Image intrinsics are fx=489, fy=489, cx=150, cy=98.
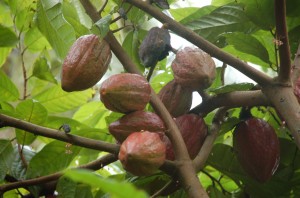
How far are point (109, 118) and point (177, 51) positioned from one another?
0.25m

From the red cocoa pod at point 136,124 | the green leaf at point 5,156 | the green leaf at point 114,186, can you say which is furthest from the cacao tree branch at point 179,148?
the green leaf at point 114,186

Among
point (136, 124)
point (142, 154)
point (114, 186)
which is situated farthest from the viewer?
point (136, 124)

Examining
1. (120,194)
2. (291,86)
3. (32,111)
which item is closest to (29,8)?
(32,111)

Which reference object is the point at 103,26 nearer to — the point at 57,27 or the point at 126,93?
the point at 126,93

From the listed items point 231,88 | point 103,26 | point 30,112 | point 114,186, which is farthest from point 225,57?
point 114,186

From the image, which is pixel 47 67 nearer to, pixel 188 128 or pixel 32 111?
pixel 32 111

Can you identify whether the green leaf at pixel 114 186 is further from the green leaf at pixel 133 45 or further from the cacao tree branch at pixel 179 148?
the green leaf at pixel 133 45

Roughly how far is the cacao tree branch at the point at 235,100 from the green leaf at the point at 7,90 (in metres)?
0.52

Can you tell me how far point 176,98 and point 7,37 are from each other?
41 cm

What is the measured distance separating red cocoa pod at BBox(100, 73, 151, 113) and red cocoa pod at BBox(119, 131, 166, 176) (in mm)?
115

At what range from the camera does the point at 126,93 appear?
0.89 meters

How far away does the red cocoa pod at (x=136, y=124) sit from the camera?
2.84 feet

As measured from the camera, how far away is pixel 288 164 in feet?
3.70

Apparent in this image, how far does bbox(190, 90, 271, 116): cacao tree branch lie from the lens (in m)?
0.92
